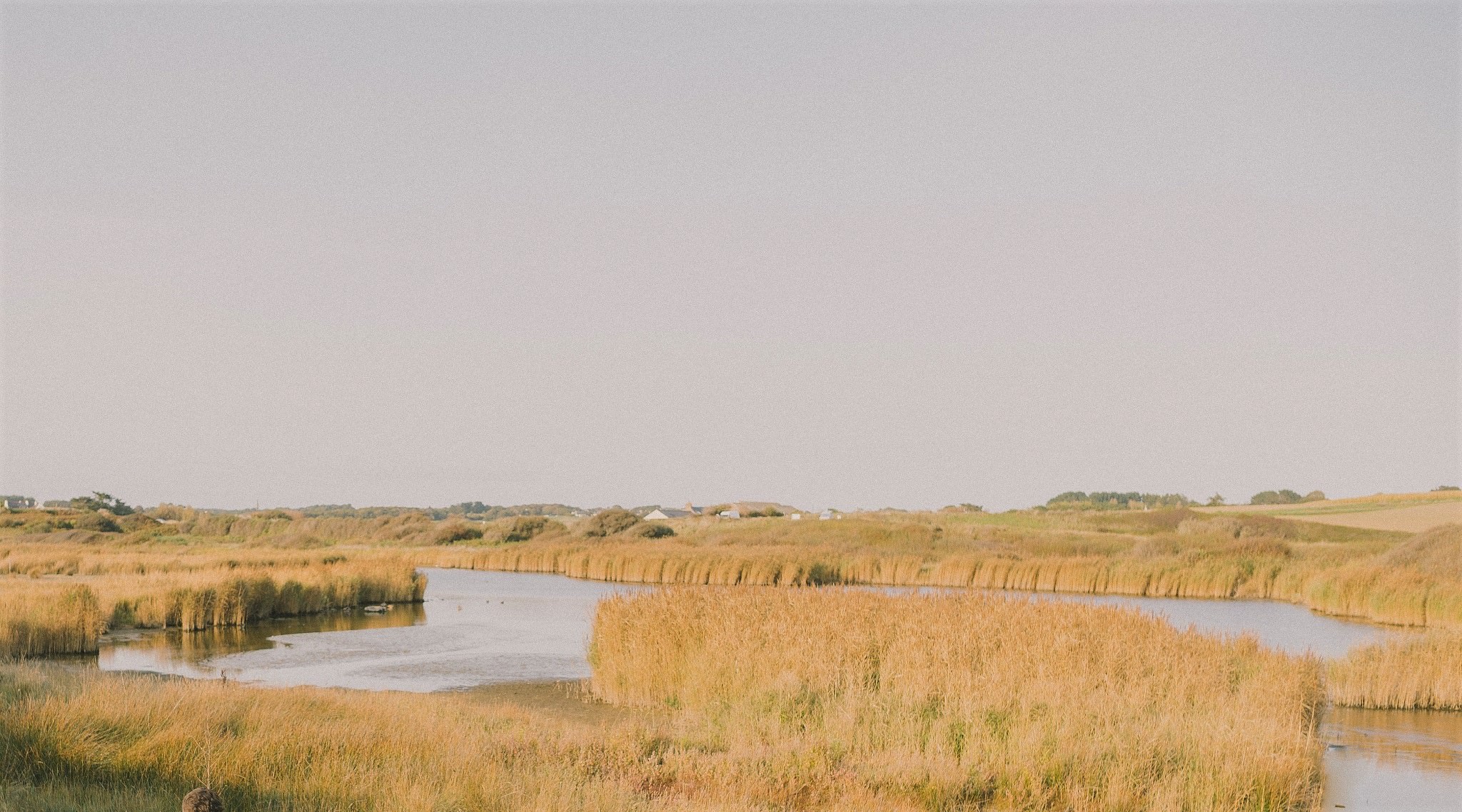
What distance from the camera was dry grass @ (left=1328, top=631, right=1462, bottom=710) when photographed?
1816 cm

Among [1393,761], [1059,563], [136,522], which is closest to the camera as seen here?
[1393,761]

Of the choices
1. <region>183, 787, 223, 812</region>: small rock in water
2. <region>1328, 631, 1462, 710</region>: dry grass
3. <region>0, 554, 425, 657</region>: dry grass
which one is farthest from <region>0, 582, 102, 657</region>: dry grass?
<region>1328, 631, 1462, 710</region>: dry grass

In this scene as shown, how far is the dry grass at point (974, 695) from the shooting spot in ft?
35.7

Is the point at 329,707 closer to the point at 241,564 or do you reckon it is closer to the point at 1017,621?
the point at 1017,621

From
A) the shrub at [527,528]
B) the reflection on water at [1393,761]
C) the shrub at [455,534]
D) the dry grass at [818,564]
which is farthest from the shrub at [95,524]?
the reflection on water at [1393,761]

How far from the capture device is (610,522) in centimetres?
8000

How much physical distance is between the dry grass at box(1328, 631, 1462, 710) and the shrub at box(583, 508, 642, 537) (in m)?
61.3

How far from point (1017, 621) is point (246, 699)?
35.9ft

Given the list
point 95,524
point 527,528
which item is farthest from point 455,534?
point 95,524

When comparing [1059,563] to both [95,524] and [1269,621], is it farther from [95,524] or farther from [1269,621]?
[95,524]

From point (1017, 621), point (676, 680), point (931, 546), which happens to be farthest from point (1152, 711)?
point (931, 546)

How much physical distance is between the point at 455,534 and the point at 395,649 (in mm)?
57603

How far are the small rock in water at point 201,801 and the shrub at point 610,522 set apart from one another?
7025 cm

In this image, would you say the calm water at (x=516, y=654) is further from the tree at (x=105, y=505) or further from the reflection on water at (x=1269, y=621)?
the tree at (x=105, y=505)
